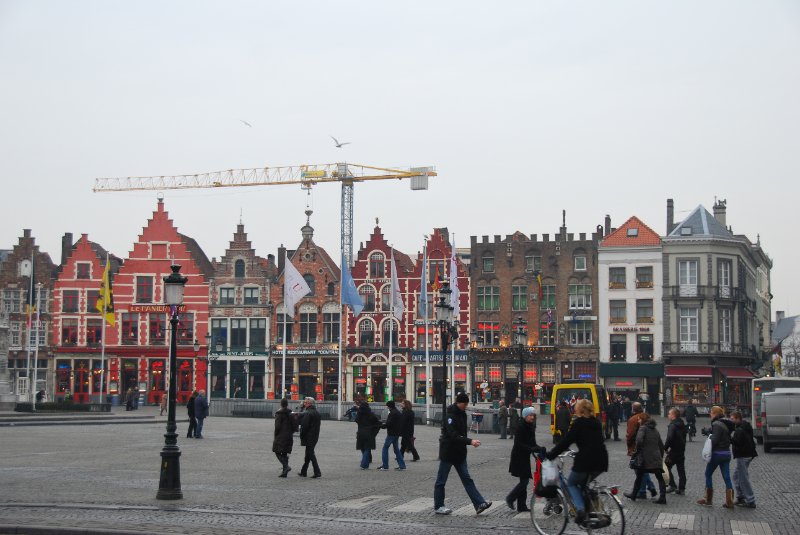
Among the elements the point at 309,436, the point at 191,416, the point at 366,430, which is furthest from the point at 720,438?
the point at 191,416

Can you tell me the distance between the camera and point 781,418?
33.0 m

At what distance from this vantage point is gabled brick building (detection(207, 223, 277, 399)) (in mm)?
74375

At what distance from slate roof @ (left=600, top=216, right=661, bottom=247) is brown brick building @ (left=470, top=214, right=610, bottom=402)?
1.08 metres

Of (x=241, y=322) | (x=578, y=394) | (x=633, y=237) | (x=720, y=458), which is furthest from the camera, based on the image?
(x=241, y=322)

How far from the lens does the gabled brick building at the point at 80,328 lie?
74312mm

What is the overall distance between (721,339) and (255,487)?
180ft

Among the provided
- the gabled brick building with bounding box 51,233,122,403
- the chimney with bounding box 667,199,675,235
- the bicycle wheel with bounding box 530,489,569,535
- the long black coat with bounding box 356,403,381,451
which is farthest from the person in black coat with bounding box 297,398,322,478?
the chimney with bounding box 667,199,675,235

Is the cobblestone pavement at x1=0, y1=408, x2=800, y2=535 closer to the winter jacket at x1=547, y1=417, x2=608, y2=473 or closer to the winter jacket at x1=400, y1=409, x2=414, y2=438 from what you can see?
the winter jacket at x1=400, y1=409, x2=414, y2=438

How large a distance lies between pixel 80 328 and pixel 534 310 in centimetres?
3384

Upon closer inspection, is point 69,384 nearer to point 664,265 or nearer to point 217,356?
point 217,356

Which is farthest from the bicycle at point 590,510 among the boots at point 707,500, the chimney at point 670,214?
the chimney at point 670,214

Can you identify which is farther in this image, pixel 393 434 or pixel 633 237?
pixel 633 237

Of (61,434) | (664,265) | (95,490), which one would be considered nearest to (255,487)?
(95,490)

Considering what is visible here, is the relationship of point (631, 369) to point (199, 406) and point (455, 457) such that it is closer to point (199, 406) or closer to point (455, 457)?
point (199, 406)
